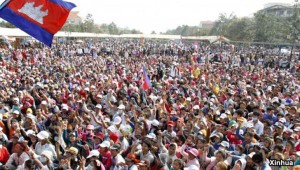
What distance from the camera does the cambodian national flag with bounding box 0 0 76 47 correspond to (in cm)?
496

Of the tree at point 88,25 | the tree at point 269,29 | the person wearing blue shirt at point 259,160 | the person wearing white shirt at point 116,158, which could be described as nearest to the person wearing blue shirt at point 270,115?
the person wearing blue shirt at point 259,160

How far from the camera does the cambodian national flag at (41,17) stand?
4.96 m

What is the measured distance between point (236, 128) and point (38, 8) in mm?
4034

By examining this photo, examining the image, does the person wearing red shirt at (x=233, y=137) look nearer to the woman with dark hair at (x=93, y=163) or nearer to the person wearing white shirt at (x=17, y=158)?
the woman with dark hair at (x=93, y=163)

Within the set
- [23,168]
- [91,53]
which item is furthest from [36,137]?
[91,53]

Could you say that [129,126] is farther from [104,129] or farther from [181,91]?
[181,91]

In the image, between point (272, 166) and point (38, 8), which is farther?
point (38, 8)

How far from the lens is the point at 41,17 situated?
16.8 ft

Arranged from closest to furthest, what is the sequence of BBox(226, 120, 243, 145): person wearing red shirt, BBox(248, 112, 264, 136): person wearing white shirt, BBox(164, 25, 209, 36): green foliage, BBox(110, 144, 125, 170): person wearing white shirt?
BBox(110, 144, 125, 170): person wearing white shirt, BBox(226, 120, 243, 145): person wearing red shirt, BBox(248, 112, 264, 136): person wearing white shirt, BBox(164, 25, 209, 36): green foliage

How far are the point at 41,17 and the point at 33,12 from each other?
0.14 m

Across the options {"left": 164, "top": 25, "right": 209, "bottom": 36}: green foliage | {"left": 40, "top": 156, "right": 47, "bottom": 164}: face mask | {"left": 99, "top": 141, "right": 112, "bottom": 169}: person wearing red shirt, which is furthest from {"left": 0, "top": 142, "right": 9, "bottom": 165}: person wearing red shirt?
{"left": 164, "top": 25, "right": 209, "bottom": 36}: green foliage

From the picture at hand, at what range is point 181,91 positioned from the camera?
35.4 feet

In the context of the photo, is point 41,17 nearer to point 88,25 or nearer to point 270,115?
point 270,115

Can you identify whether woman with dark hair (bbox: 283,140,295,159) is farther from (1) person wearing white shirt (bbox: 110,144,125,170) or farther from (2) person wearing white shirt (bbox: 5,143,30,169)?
(2) person wearing white shirt (bbox: 5,143,30,169)
